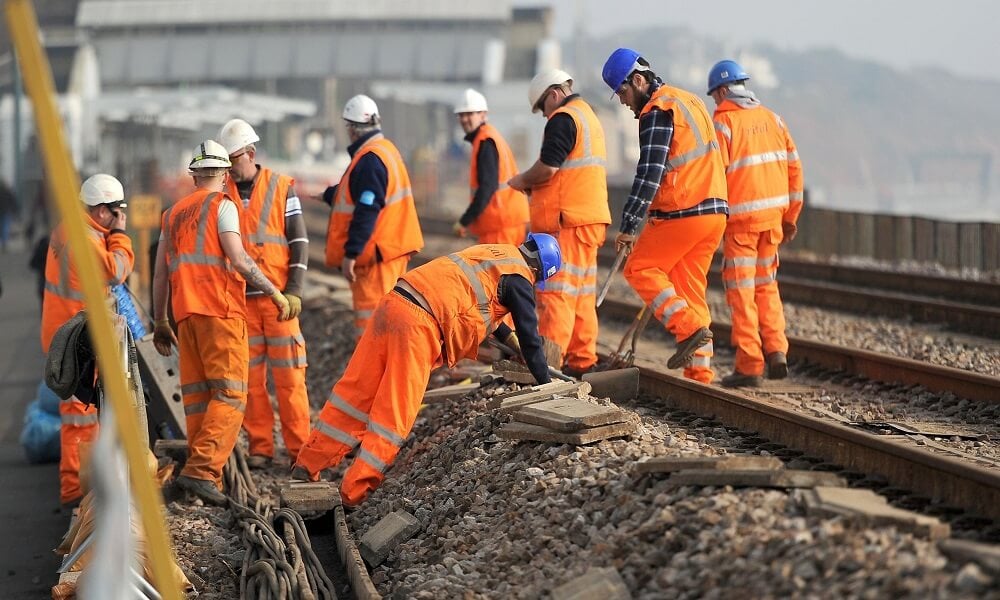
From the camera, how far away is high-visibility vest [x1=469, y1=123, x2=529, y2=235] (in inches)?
412

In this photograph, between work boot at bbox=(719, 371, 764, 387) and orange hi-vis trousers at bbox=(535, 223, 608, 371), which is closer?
orange hi-vis trousers at bbox=(535, 223, 608, 371)

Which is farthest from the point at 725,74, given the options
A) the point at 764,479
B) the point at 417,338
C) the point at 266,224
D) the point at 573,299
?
the point at 764,479

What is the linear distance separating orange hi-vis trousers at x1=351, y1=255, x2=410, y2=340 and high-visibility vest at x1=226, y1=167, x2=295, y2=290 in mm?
932

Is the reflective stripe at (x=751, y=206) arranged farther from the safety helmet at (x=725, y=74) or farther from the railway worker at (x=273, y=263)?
the railway worker at (x=273, y=263)

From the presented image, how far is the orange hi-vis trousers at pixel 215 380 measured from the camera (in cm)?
779

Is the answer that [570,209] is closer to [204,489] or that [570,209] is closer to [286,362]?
[286,362]

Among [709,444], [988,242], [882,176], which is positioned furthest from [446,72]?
[882,176]

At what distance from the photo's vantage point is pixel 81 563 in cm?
646

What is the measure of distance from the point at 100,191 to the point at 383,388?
246 cm

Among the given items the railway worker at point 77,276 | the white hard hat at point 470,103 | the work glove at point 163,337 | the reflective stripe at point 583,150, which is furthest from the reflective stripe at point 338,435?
the white hard hat at point 470,103

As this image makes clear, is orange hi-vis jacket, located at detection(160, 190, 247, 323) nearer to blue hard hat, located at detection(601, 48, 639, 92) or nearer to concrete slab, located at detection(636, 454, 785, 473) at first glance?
blue hard hat, located at detection(601, 48, 639, 92)

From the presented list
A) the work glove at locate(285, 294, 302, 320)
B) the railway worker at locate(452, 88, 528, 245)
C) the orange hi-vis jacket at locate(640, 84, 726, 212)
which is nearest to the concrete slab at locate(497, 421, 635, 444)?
the work glove at locate(285, 294, 302, 320)

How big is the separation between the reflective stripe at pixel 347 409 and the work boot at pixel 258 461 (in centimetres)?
173

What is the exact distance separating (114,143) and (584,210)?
98.6 feet
